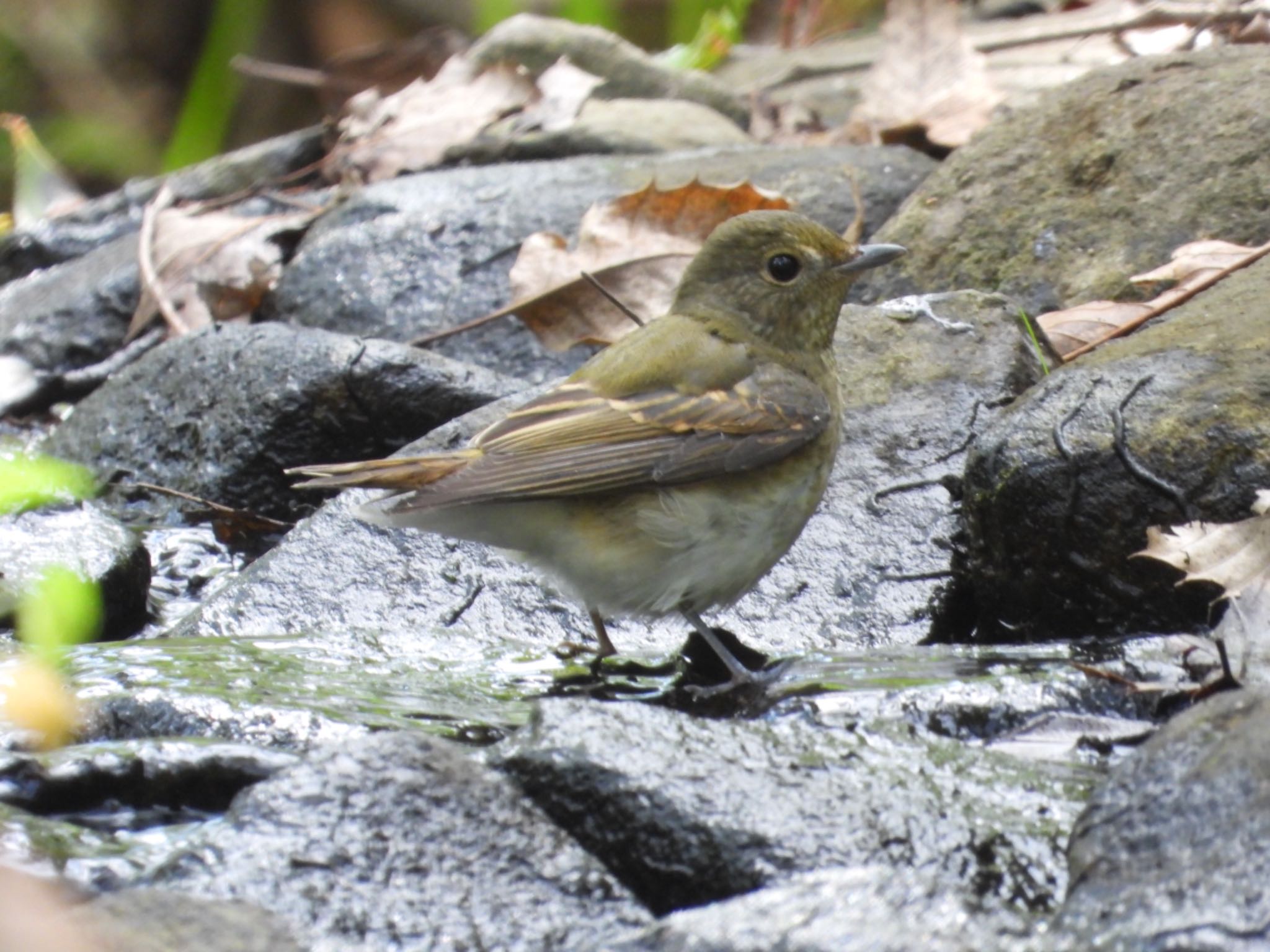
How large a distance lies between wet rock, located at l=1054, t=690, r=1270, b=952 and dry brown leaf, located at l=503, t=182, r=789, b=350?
3.93m

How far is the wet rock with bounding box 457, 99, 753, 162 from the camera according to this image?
8.05 m

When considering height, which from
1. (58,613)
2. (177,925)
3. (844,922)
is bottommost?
(844,922)

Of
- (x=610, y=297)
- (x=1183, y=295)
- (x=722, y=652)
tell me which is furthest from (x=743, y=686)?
(x=610, y=297)

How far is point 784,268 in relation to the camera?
462cm

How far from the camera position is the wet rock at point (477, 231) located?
6.77 meters

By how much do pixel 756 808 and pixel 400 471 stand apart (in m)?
1.51

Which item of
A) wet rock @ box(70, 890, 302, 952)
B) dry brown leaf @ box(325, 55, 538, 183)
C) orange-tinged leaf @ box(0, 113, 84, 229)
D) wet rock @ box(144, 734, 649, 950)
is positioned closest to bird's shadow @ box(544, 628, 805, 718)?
wet rock @ box(144, 734, 649, 950)

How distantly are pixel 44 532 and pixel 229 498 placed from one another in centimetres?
101

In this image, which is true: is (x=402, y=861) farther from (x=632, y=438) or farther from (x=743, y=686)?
(x=632, y=438)

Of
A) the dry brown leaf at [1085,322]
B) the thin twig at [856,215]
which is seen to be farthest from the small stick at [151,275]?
the dry brown leaf at [1085,322]

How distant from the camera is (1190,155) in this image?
18.3ft

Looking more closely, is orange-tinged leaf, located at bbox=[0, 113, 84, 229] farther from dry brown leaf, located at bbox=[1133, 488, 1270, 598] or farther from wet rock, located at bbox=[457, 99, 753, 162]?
dry brown leaf, located at bbox=[1133, 488, 1270, 598]

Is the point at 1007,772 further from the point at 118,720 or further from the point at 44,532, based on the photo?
the point at 44,532

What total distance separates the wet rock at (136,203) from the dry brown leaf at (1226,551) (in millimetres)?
6402
